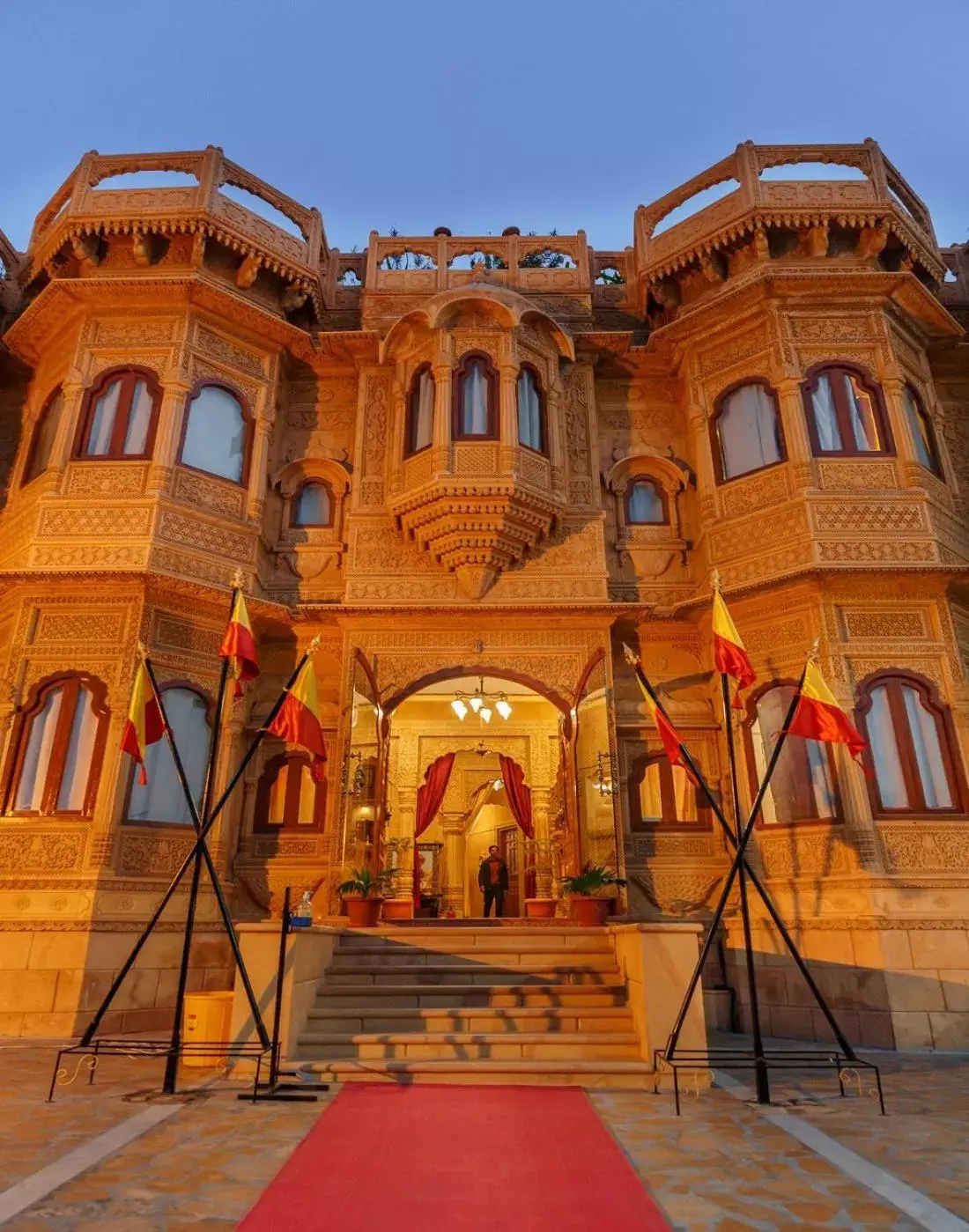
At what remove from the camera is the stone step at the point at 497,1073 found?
6.75 meters

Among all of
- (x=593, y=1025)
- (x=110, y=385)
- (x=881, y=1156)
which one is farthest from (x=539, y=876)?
(x=110, y=385)

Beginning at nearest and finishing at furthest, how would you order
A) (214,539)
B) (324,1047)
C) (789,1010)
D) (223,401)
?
(324,1047), (789,1010), (214,539), (223,401)

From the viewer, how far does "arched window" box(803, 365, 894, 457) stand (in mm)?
11906

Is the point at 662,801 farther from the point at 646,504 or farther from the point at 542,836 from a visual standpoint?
the point at 646,504

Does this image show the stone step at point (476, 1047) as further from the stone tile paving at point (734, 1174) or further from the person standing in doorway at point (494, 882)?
the person standing in doorway at point (494, 882)

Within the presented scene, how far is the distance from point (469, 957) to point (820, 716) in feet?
15.2

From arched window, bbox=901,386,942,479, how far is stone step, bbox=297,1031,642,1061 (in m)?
9.46

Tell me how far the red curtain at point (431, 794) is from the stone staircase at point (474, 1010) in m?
4.55

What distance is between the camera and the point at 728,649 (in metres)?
7.69

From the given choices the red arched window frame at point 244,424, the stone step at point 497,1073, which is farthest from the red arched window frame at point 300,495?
the stone step at point 497,1073

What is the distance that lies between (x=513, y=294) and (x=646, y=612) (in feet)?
18.2

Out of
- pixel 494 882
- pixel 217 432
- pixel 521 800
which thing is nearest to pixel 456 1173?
pixel 521 800

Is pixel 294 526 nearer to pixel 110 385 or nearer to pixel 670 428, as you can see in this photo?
pixel 110 385

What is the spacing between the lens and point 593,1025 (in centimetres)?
768
